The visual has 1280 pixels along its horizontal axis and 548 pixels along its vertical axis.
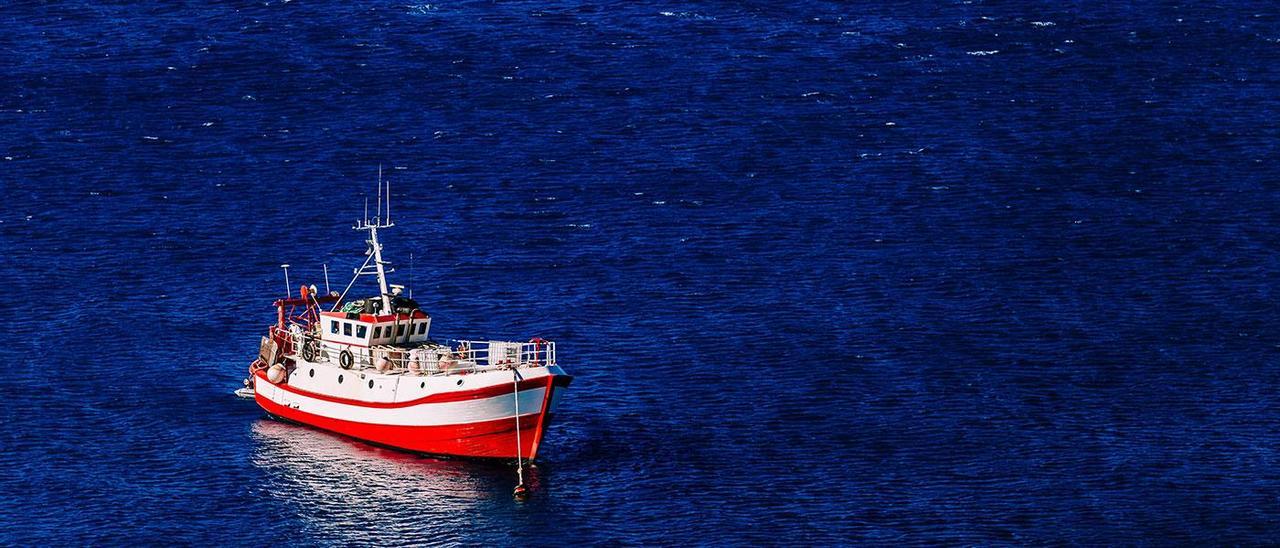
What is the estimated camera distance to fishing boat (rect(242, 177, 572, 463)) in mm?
147750

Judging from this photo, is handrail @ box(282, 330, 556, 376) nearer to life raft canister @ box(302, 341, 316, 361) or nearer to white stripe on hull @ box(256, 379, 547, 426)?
life raft canister @ box(302, 341, 316, 361)

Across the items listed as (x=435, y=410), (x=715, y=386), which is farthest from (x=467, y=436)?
(x=715, y=386)

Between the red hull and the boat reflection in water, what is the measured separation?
0.78 m

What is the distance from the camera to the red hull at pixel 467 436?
148 meters

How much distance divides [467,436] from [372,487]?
7058mm

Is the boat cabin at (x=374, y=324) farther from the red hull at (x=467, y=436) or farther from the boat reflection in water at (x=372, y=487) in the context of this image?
the boat reflection in water at (x=372, y=487)

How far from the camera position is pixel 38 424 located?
158m

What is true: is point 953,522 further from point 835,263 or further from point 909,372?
point 835,263

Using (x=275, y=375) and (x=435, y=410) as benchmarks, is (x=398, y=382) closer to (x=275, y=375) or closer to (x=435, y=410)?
(x=435, y=410)

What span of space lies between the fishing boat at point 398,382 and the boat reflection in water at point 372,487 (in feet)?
4.24

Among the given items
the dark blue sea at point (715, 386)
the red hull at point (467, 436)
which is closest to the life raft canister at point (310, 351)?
the red hull at point (467, 436)

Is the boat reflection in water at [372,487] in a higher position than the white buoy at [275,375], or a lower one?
lower

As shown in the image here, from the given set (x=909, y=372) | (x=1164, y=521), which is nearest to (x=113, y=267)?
(x=909, y=372)

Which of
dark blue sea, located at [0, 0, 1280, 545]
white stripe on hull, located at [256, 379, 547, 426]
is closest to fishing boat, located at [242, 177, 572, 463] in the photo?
white stripe on hull, located at [256, 379, 547, 426]
